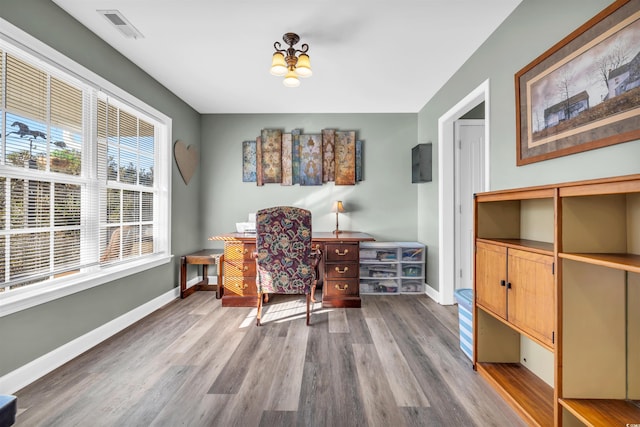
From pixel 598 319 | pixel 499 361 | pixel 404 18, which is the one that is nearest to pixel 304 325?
pixel 499 361

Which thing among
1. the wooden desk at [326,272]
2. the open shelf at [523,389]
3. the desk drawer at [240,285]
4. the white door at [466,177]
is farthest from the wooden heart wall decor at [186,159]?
the open shelf at [523,389]

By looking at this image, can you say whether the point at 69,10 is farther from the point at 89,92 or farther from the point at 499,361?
the point at 499,361

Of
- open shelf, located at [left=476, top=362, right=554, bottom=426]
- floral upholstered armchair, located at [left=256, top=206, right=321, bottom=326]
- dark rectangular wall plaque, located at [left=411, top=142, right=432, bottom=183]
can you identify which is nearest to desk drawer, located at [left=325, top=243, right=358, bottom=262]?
floral upholstered armchair, located at [left=256, top=206, right=321, bottom=326]

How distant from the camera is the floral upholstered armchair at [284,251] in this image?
8.93 ft

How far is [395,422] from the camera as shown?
1478mm

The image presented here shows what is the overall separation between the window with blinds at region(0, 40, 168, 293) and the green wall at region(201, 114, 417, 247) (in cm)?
132

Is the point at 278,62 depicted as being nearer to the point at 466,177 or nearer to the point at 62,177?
the point at 62,177

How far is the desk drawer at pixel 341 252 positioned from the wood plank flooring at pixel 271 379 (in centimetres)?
70

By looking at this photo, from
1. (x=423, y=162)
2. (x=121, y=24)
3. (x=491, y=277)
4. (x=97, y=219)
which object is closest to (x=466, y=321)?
(x=491, y=277)

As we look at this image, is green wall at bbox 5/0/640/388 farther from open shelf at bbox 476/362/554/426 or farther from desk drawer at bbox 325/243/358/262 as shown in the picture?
open shelf at bbox 476/362/554/426

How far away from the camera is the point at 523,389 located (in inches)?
65.3

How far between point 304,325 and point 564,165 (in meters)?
2.36

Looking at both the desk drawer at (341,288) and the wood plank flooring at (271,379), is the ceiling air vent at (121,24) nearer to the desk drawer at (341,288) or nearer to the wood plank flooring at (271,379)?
the wood plank flooring at (271,379)

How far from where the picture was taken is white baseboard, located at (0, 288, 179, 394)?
1.71m
